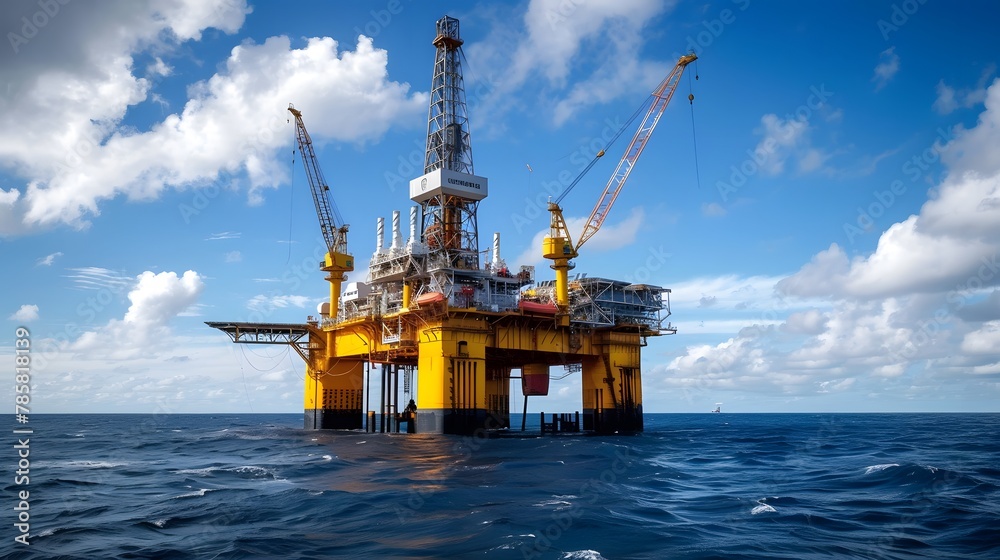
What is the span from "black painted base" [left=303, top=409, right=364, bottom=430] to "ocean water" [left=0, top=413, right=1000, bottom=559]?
26.2m

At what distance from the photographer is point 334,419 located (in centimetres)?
6731

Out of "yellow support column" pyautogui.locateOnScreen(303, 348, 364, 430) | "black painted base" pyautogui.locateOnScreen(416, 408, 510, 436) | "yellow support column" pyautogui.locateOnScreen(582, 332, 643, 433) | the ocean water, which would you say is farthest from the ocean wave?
"yellow support column" pyautogui.locateOnScreen(303, 348, 364, 430)

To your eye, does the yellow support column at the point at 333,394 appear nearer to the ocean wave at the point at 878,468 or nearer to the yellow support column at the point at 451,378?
the yellow support column at the point at 451,378

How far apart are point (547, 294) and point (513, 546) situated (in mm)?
44495

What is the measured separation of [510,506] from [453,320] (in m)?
28.2

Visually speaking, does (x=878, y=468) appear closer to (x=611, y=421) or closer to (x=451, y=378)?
(x=451, y=378)

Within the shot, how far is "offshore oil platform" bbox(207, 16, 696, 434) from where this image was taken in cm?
5088

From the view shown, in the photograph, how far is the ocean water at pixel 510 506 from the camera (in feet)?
57.3

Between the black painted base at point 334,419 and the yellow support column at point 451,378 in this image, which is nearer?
the yellow support column at point 451,378

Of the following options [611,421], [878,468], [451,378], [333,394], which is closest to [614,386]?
[611,421]

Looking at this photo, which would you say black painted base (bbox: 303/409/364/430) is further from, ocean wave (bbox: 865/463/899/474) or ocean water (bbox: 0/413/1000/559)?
ocean wave (bbox: 865/463/899/474)

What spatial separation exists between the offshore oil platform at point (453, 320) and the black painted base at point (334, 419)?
103 mm

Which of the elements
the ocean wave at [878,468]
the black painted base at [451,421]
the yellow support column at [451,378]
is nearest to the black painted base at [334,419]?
the black painted base at [451,421]

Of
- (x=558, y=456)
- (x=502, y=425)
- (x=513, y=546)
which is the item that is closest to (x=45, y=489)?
(x=513, y=546)
